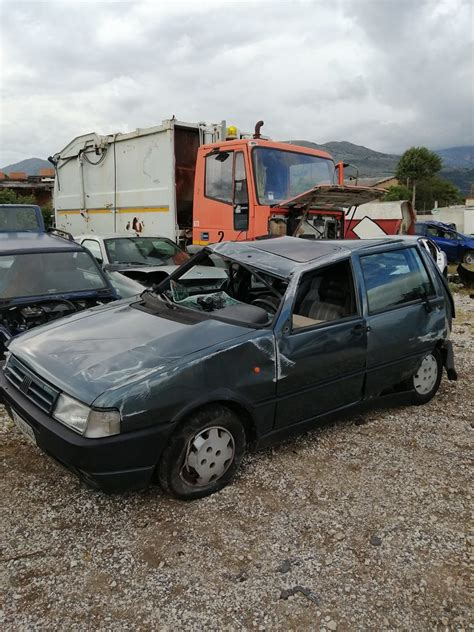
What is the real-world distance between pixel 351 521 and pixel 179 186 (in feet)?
23.1

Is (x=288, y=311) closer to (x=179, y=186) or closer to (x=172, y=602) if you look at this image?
(x=172, y=602)

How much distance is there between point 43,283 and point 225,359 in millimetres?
2843

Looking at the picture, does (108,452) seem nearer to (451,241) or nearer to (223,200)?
(223,200)

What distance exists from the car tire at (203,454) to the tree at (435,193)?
7264 centimetres

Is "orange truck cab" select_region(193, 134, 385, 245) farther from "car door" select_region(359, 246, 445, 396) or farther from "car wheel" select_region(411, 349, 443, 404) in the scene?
"car wheel" select_region(411, 349, 443, 404)

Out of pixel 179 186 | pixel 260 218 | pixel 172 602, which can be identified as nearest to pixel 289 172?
pixel 260 218

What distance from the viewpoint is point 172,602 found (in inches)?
87.2

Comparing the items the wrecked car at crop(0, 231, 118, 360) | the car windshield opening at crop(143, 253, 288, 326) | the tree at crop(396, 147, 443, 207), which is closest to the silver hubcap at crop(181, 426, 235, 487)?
the car windshield opening at crop(143, 253, 288, 326)

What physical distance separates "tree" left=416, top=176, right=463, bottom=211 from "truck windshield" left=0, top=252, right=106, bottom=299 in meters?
70.9

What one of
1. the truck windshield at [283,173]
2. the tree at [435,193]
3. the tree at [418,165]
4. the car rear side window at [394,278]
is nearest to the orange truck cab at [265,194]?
the truck windshield at [283,173]

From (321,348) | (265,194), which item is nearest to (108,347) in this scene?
(321,348)

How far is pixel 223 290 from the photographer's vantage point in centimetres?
431

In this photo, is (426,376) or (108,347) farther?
(426,376)

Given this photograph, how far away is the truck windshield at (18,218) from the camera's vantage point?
7332 millimetres
